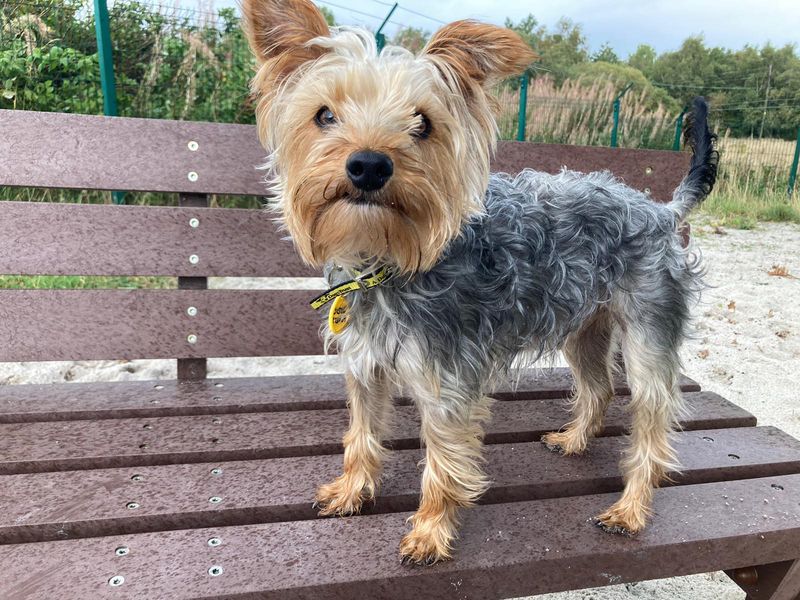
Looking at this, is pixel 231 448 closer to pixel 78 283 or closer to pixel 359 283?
pixel 359 283

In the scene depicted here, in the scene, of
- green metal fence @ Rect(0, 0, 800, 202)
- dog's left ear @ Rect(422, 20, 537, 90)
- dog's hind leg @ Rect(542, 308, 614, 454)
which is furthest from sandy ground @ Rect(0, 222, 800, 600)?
green metal fence @ Rect(0, 0, 800, 202)

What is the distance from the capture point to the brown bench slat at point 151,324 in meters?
2.80

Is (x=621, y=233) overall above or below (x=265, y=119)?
below

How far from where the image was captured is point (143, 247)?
283 centimetres

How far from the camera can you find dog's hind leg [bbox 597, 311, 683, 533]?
237 cm

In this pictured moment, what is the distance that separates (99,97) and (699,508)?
7815 millimetres

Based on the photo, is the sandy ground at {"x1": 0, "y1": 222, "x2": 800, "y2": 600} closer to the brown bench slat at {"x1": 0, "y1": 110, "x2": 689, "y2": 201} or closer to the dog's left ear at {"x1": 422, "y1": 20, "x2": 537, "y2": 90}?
the dog's left ear at {"x1": 422, "y1": 20, "x2": 537, "y2": 90}

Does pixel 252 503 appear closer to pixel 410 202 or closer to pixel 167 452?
pixel 167 452

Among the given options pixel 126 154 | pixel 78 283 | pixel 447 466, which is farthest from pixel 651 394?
pixel 78 283

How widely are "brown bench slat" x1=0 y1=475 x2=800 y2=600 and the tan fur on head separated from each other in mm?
915

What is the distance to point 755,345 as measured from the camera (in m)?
5.58

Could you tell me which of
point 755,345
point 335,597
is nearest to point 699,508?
point 335,597

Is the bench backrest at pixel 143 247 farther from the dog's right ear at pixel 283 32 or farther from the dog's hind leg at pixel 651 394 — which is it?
the dog's hind leg at pixel 651 394

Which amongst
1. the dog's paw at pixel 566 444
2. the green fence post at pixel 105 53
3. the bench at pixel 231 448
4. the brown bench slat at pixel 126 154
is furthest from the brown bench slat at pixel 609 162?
the green fence post at pixel 105 53
